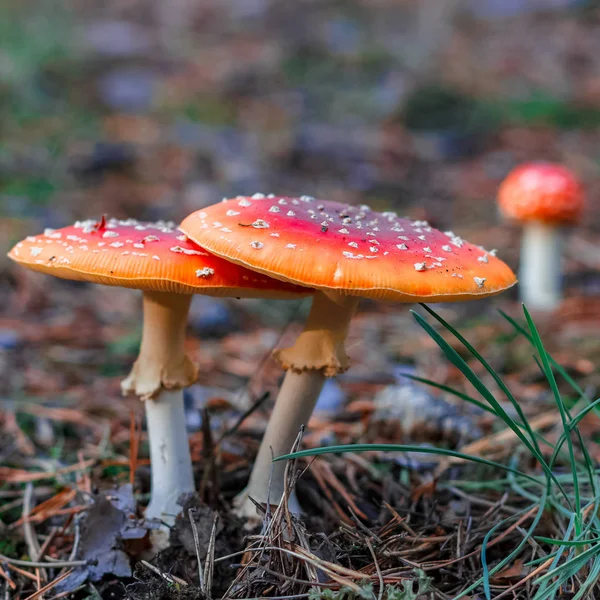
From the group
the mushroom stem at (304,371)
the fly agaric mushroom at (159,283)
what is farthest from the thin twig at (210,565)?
the fly agaric mushroom at (159,283)

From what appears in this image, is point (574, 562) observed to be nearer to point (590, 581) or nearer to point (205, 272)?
point (590, 581)

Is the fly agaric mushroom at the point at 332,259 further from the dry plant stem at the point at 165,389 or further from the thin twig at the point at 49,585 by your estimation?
the thin twig at the point at 49,585

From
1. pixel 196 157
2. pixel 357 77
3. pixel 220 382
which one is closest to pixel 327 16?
pixel 357 77

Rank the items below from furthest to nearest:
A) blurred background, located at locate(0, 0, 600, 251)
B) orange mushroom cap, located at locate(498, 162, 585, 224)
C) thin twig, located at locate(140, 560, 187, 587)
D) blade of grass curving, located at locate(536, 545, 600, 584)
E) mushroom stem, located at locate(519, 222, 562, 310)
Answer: blurred background, located at locate(0, 0, 600, 251), mushroom stem, located at locate(519, 222, 562, 310), orange mushroom cap, located at locate(498, 162, 585, 224), thin twig, located at locate(140, 560, 187, 587), blade of grass curving, located at locate(536, 545, 600, 584)

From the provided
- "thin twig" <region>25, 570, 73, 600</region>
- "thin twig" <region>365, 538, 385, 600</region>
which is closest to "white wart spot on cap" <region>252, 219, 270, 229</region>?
"thin twig" <region>365, 538, 385, 600</region>

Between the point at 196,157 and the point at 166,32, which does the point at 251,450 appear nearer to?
the point at 196,157

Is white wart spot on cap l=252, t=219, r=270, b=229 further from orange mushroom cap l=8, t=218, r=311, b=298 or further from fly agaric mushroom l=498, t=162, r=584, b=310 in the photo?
fly agaric mushroom l=498, t=162, r=584, b=310

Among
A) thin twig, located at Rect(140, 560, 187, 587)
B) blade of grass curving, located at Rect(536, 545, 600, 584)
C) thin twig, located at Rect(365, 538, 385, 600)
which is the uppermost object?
blade of grass curving, located at Rect(536, 545, 600, 584)
